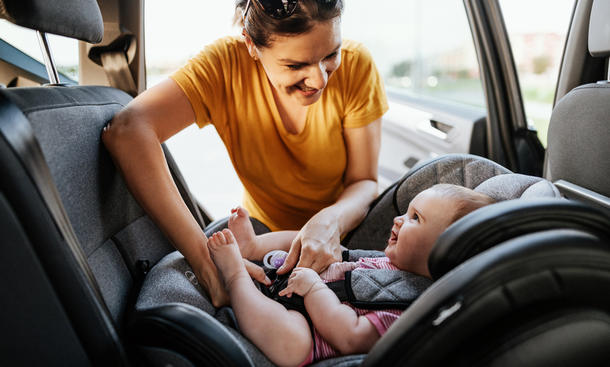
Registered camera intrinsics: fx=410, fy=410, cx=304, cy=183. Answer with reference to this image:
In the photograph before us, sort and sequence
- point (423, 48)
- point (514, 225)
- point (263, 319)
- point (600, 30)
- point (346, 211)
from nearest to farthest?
point (514, 225)
point (263, 319)
point (600, 30)
point (346, 211)
point (423, 48)

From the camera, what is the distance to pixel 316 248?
1.12m

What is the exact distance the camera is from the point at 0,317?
2.29ft

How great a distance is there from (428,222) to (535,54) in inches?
68.0

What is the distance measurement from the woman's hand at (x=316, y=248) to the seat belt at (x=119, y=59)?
1.00 metres

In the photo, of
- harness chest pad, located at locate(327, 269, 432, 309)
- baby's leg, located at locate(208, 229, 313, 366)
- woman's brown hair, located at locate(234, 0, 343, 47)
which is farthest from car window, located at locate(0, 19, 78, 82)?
harness chest pad, located at locate(327, 269, 432, 309)

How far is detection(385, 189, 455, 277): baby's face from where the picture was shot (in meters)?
1.07

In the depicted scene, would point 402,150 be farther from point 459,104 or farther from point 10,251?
point 10,251

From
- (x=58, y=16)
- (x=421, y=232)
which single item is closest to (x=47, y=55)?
(x=58, y=16)

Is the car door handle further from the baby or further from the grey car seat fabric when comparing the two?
the baby

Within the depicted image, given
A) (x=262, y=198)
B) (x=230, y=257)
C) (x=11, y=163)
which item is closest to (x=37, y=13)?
(x=11, y=163)

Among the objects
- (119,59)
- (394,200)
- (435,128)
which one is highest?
(119,59)

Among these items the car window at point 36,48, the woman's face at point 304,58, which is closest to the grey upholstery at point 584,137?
the woman's face at point 304,58

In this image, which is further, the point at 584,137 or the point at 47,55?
the point at 584,137

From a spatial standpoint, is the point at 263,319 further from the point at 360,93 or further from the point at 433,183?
the point at 360,93
